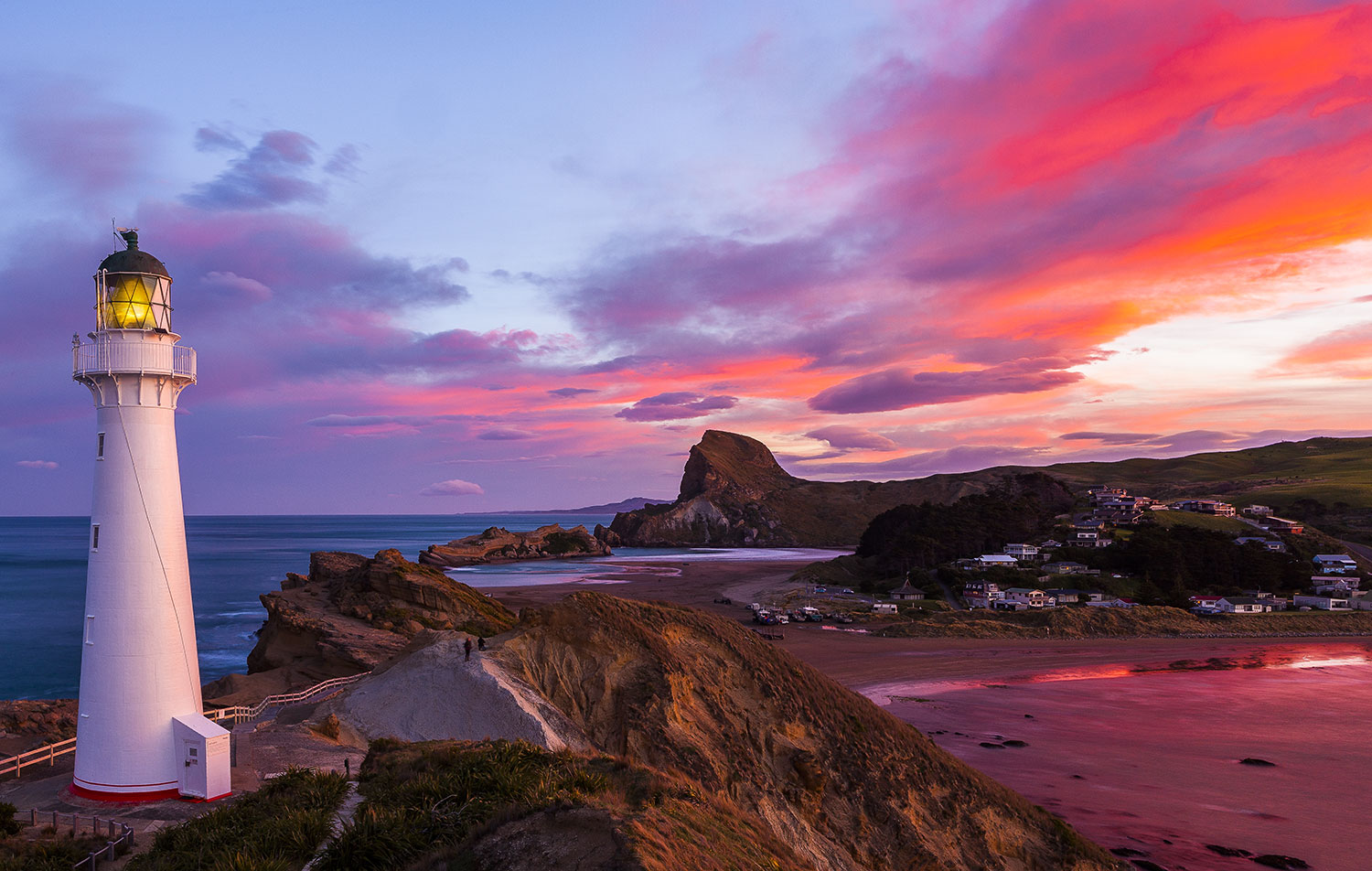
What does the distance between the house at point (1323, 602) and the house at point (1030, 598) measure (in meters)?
26.2

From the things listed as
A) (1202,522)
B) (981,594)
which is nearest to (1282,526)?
(1202,522)

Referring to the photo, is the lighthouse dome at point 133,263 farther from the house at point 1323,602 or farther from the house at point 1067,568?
the house at point 1323,602

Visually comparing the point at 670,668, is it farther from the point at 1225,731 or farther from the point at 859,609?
the point at 859,609

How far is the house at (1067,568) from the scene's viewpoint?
90.3m

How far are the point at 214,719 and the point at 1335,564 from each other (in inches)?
4708

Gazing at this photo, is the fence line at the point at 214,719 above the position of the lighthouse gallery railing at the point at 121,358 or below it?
below

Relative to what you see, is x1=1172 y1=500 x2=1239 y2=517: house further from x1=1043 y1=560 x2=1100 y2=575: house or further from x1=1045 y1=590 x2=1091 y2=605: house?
x1=1045 y1=590 x2=1091 y2=605: house

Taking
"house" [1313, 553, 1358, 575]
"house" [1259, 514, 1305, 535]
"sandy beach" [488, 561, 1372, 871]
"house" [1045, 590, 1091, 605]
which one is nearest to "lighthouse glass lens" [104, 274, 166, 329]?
"sandy beach" [488, 561, 1372, 871]

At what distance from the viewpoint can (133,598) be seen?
15.5 m

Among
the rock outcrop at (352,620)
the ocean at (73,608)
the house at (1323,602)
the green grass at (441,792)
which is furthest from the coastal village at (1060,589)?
the green grass at (441,792)

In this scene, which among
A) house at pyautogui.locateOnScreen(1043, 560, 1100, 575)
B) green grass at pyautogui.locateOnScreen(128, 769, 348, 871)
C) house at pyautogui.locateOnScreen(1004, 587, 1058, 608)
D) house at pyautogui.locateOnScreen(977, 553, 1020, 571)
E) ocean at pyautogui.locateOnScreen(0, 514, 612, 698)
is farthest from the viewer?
house at pyautogui.locateOnScreen(977, 553, 1020, 571)

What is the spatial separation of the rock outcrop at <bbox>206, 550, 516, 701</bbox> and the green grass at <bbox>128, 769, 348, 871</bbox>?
24.6m

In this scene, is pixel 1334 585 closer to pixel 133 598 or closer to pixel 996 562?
pixel 996 562

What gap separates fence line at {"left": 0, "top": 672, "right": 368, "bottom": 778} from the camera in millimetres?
19250
